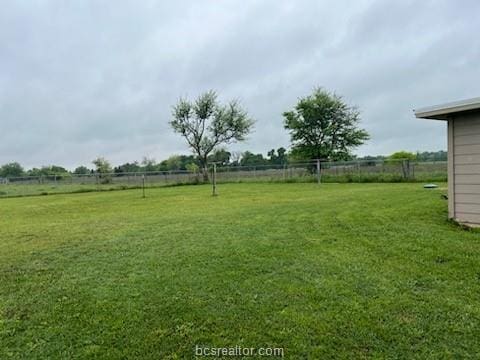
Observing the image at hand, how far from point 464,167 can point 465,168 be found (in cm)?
2

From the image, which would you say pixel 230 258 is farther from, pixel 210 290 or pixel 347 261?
pixel 347 261

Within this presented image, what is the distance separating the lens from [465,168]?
4930 millimetres

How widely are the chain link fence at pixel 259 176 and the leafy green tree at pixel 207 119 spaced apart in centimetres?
333

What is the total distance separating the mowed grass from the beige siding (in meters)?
0.33

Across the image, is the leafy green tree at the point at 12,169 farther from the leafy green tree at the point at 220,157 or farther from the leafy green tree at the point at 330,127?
the leafy green tree at the point at 330,127

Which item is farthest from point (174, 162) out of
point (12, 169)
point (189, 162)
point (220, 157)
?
point (12, 169)

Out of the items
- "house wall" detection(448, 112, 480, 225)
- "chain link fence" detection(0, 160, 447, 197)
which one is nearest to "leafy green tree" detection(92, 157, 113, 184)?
"chain link fence" detection(0, 160, 447, 197)

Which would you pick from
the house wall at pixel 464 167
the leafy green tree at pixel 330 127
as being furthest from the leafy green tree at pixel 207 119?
the house wall at pixel 464 167

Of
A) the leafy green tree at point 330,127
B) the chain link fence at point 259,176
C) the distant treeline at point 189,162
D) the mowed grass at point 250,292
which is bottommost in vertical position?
the mowed grass at point 250,292

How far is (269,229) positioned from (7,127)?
25.4 m

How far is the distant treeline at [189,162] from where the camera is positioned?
2467 centimetres

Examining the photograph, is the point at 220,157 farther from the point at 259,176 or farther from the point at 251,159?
the point at 251,159

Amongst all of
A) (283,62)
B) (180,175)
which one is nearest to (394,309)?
(283,62)

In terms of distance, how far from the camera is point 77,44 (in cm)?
1280
